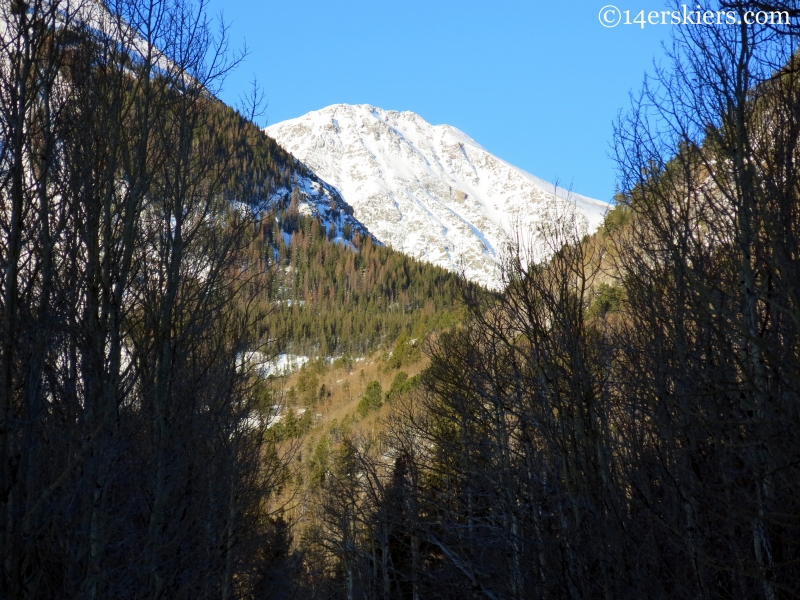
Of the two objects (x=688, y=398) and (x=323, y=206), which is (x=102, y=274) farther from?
(x=323, y=206)

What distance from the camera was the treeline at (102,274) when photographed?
3.78 m

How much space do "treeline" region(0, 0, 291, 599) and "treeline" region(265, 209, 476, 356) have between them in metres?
79.6

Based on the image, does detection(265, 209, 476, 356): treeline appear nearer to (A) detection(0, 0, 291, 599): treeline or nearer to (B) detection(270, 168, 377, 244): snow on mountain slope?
(B) detection(270, 168, 377, 244): snow on mountain slope

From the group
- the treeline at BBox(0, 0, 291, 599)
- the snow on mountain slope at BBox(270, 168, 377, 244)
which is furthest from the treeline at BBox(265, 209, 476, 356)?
the treeline at BBox(0, 0, 291, 599)

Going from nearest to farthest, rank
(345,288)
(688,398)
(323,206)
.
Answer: (688,398) → (345,288) → (323,206)

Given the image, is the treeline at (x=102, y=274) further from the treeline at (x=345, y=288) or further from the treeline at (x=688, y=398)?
the treeline at (x=345, y=288)

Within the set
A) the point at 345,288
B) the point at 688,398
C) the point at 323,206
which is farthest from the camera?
the point at 323,206

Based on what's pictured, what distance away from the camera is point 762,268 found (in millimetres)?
5113

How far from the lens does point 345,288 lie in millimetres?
111688

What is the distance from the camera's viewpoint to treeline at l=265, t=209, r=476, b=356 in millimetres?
96000

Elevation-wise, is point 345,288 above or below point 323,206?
below

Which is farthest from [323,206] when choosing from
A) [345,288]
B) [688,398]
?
[688,398]

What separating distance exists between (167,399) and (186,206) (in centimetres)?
233

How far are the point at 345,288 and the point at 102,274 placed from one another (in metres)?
106
